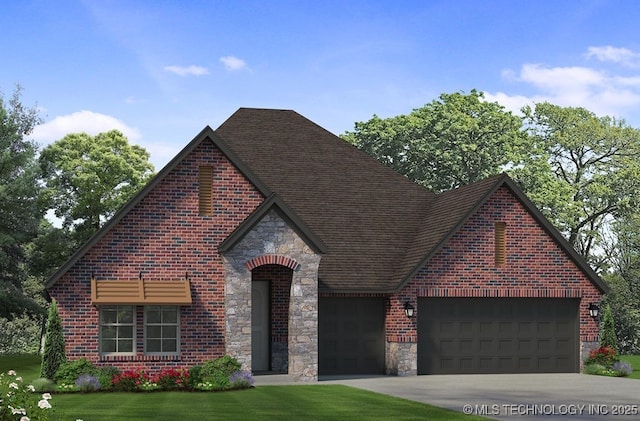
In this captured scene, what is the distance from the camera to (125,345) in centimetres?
2806

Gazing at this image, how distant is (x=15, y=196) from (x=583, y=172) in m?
31.2

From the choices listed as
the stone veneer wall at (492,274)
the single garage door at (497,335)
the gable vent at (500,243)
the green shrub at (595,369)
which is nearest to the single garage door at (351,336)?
the stone veneer wall at (492,274)

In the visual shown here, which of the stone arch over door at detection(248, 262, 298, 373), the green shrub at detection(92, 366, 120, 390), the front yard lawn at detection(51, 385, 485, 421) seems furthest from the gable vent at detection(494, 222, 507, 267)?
the green shrub at detection(92, 366, 120, 390)

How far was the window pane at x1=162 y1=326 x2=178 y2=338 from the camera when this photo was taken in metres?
28.4

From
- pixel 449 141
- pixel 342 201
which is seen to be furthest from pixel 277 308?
pixel 449 141

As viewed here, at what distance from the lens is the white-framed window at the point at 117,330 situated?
2797 cm

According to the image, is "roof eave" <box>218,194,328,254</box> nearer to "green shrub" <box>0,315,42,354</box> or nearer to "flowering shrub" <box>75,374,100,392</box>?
"flowering shrub" <box>75,374,100,392</box>

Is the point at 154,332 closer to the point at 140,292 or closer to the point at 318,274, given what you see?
the point at 140,292

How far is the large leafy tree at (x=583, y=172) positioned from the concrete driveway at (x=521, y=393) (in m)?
21.5

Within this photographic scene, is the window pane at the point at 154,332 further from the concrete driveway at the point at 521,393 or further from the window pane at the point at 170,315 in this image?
the concrete driveway at the point at 521,393

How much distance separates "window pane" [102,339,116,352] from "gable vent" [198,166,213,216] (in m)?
4.65

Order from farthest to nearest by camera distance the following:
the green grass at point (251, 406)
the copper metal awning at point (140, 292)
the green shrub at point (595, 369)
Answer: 1. the green shrub at point (595, 369)
2. the copper metal awning at point (140, 292)
3. the green grass at point (251, 406)

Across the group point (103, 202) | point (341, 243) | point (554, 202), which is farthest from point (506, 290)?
point (103, 202)

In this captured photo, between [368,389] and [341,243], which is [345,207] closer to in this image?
[341,243]
